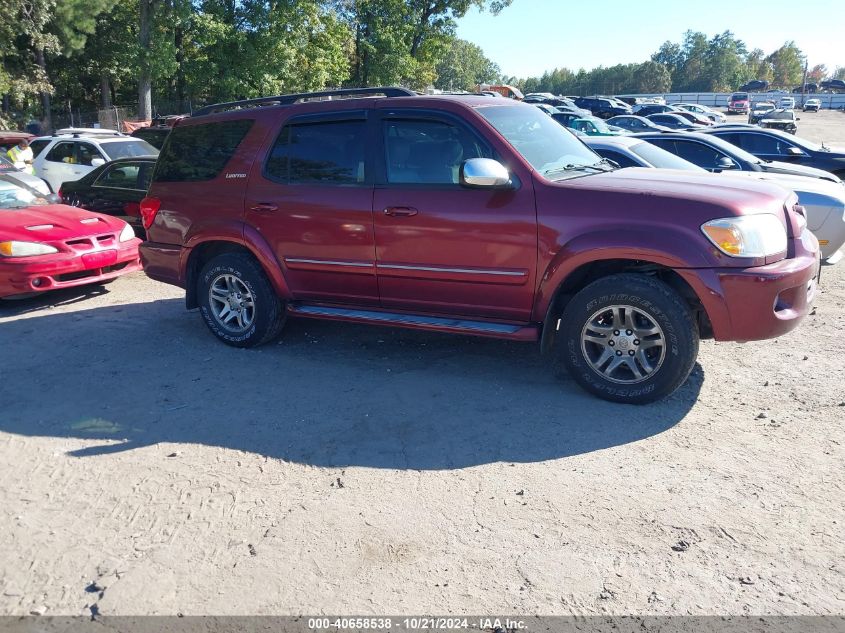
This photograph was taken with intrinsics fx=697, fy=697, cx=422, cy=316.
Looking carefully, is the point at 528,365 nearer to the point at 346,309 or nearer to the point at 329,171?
the point at 346,309

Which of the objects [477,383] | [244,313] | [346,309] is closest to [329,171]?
[346,309]

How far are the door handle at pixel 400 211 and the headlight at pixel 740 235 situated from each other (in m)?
1.94

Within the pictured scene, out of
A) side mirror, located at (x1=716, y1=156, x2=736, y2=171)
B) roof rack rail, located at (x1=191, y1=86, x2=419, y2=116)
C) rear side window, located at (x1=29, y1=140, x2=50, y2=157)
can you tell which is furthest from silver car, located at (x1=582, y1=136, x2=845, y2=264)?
rear side window, located at (x1=29, y1=140, x2=50, y2=157)

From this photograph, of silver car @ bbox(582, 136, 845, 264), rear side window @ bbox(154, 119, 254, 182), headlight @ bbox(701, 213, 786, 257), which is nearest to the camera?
headlight @ bbox(701, 213, 786, 257)

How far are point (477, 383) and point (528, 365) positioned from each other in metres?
0.56

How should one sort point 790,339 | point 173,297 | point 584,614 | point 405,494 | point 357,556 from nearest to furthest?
point 584,614, point 357,556, point 405,494, point 790,339, point 173,297

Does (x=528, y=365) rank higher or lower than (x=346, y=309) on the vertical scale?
lower

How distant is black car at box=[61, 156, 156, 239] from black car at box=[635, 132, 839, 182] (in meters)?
7.83

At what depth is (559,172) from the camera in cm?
493

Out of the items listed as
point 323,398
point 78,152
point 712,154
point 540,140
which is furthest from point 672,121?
point 323,398

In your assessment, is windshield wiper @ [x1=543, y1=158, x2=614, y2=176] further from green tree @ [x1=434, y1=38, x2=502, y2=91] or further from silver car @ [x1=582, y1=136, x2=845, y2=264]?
green tree @ [x1=434, y1=38, x2=502, y2=91]

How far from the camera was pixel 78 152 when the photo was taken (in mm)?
13594

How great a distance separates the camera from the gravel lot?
2.93 meters

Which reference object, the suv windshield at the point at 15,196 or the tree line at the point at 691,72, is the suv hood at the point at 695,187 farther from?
the tree line at the point at 691,72
